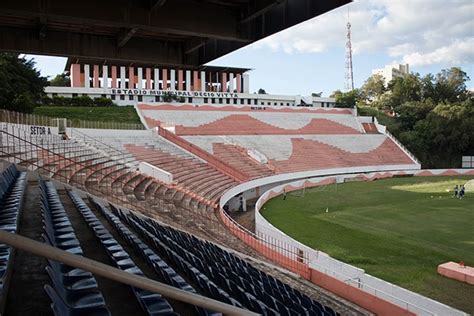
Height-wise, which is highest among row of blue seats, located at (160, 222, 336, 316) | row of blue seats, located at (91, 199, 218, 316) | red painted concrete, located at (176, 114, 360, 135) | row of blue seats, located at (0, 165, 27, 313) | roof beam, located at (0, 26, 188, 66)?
roof beam, located at (0, 26, 188, 66)

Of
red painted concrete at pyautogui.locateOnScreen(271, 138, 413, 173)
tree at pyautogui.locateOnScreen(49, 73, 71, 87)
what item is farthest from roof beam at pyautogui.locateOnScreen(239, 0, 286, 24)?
tree at pyautogui.locateOnScreen(49, 73, 71, 87)

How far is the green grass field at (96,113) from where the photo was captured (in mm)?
38062

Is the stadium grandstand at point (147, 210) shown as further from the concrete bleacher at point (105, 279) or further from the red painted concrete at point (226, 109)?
the red painted concrete at point (226, 109)

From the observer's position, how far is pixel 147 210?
1347 cm

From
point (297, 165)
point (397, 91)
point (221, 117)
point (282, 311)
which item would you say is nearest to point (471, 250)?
point (282, 311)

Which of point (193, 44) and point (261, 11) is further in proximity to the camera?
point (193, 44)

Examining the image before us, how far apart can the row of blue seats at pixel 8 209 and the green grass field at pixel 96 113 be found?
28.6 metres

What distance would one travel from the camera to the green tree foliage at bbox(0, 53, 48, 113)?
24.5 metres

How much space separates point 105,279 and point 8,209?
8.21 ft

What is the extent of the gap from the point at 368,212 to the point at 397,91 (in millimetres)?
54334

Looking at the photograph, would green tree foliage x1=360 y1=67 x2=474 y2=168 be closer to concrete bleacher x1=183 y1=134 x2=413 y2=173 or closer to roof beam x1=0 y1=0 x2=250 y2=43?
concrete bleacher x1=183 y1=134 x2=413 y2=173

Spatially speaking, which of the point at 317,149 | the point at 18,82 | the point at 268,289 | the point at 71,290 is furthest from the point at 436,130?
the point at 71,290

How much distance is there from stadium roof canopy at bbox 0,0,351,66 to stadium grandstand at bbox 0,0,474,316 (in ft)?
0.06

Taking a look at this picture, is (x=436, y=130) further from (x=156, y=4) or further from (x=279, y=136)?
(x=156, y=4)
